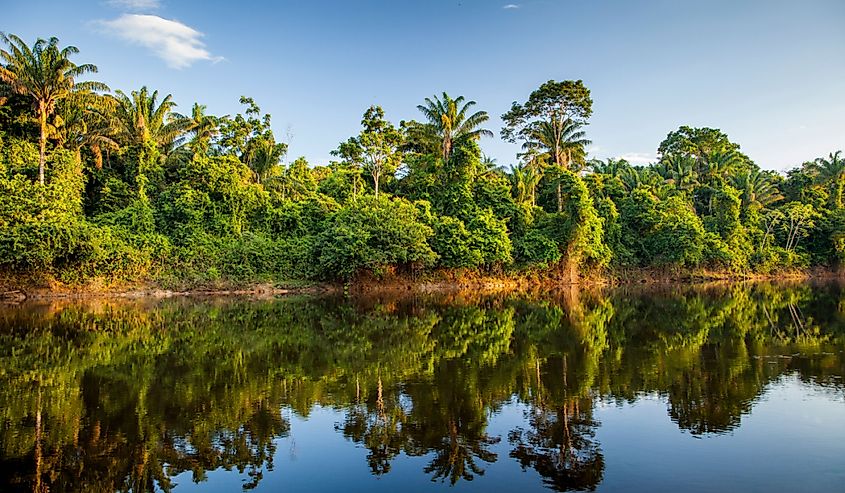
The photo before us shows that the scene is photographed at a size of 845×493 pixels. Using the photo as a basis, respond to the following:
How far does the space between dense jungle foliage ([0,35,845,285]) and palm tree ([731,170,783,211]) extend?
1.71 ft

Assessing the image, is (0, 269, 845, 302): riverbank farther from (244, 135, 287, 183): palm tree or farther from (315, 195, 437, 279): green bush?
(244, 135, 287, 183): palm tree

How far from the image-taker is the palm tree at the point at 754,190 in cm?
5353

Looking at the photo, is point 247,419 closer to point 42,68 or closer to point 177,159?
point 42,68

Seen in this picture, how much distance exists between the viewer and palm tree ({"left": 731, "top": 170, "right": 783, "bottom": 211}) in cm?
5353

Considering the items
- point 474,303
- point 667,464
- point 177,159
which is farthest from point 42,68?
point 667,464

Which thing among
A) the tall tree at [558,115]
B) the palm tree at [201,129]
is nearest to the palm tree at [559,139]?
the tall tree at [558,115]

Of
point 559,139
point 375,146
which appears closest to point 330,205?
point 375,146

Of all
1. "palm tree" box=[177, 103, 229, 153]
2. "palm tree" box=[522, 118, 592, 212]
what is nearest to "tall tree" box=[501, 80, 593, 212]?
"palm tree" box=[522, 118, 592, 212]

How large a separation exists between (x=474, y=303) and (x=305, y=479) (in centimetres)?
2225

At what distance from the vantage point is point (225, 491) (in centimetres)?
631

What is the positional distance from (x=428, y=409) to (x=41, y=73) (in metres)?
33.4

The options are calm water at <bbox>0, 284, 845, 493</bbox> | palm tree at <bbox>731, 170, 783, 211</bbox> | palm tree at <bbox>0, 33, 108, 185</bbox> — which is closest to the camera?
calm water at <bbox>0, 284, 845, 493</bbox>

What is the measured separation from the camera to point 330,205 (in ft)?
136

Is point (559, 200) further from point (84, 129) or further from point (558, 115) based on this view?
point (84, 129)
